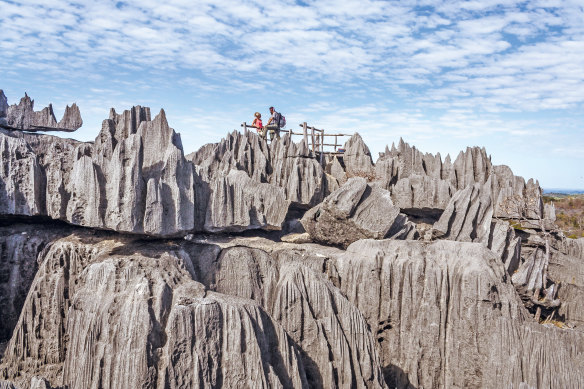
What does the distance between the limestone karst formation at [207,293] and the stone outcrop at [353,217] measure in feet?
0.35

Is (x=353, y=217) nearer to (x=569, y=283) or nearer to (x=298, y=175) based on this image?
(x=298, y=175)

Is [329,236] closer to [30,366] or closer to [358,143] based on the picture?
[30,366]

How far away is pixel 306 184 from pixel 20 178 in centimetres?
1377

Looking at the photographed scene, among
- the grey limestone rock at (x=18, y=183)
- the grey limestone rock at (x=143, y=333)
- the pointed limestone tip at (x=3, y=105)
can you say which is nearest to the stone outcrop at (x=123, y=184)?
the grey limestone rock at (x=18, y=183)

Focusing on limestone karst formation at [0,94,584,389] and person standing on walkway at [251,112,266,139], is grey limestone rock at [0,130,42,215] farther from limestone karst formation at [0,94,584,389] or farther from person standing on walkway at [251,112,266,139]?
person standing on walkway at [251,112,266,139]

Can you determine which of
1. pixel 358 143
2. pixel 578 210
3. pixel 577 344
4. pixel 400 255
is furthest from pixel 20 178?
pixel 578 210

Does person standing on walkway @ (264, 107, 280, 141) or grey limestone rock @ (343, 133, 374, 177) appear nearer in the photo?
grey limestone rock @ (343, 133, 374, 177)

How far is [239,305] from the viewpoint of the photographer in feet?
36.0

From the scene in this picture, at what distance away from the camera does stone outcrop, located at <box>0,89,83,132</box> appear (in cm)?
1555

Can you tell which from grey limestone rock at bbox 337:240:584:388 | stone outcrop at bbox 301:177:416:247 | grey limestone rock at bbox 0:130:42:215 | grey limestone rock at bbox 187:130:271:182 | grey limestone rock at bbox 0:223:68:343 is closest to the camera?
grey limestone rock at bbox 337:240:584:388

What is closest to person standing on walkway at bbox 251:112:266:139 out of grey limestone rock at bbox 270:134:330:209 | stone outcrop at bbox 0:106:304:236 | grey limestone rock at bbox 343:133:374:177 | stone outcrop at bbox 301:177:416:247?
grey limestone rock at bbox 270:134:330:209

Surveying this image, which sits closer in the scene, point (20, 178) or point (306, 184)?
point (20, 178)

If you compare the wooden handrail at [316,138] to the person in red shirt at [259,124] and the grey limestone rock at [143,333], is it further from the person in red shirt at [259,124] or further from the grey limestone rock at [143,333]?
the grey limestone rock at [143,333]

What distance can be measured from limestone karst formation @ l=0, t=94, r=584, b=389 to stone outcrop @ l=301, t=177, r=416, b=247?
0.11m
